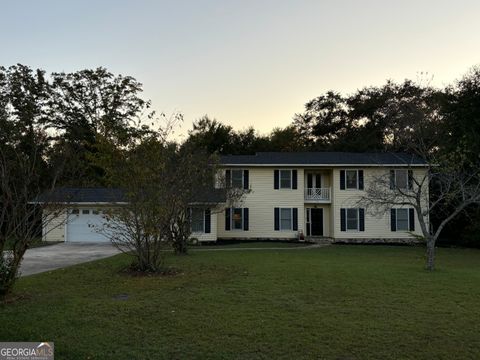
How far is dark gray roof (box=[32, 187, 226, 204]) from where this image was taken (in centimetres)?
892

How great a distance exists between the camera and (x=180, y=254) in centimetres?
1731

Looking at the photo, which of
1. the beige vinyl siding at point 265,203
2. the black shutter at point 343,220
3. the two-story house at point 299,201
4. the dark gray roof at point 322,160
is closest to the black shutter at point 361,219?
the two-story house at point 299,201

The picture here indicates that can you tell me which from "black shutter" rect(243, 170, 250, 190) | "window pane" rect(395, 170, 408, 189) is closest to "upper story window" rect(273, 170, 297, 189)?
"black shutter" rect(243, 170, 250, 190)

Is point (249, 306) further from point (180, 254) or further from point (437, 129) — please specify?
point (437, 129)

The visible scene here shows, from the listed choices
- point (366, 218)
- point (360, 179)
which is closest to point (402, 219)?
point (366, 218)

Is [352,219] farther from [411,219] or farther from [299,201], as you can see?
[411,219]

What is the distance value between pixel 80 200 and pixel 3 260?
17270 millimetres

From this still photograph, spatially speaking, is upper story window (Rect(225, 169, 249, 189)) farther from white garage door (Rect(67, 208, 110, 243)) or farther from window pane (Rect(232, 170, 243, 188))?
white garage door (Rect(67, 208, 110, 243))

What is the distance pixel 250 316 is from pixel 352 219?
68.7 feet

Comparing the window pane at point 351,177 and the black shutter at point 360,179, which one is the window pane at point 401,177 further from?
the window pane at point 351,177

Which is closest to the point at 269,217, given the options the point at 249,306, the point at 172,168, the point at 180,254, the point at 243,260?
the point at 180,254

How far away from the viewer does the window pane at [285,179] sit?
2677 cm

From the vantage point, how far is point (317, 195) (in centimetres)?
2728

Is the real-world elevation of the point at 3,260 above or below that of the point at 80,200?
below
